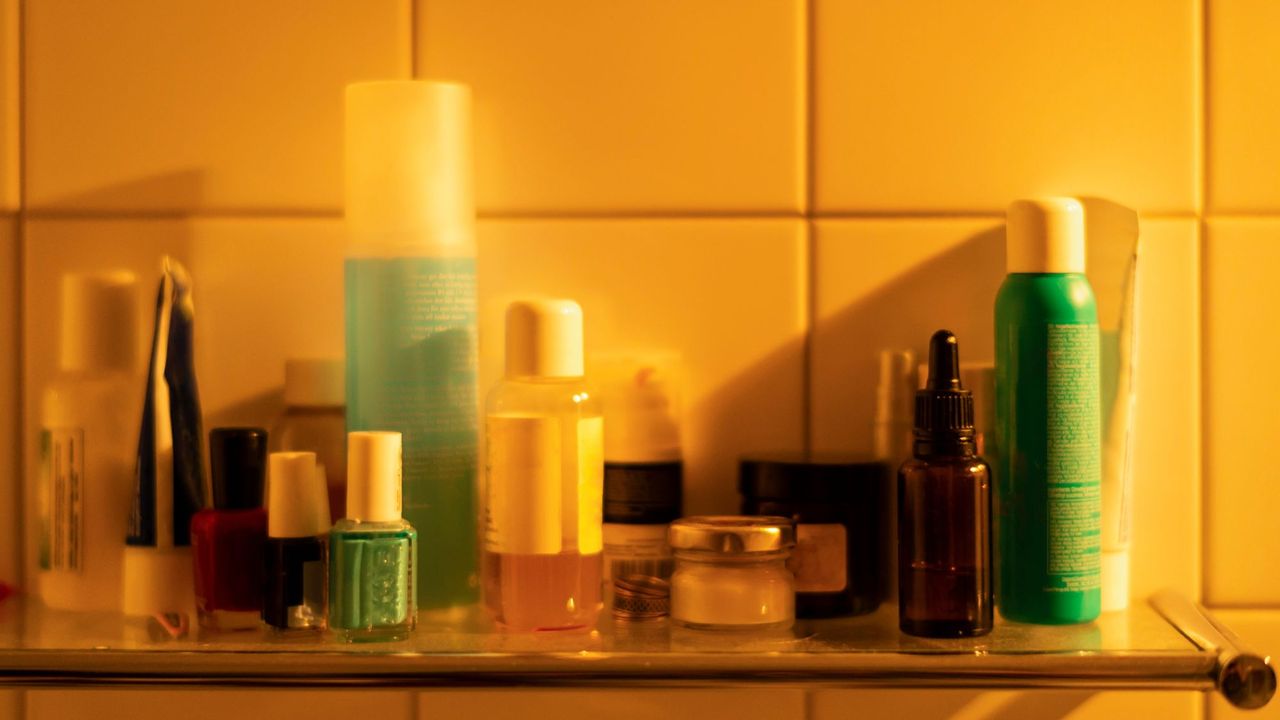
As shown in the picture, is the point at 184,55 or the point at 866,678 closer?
the point at 866,678

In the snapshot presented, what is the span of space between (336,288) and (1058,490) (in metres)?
0.36

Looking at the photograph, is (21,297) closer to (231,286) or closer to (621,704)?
(231,286)

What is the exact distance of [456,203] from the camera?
0.56 meters

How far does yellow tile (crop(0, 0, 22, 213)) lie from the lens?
0.61m

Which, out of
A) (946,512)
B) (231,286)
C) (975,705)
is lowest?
(975,705)

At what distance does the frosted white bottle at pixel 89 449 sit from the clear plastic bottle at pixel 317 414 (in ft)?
0.23

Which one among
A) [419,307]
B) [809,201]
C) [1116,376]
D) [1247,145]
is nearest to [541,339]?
[419,307]

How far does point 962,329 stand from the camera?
612 mm

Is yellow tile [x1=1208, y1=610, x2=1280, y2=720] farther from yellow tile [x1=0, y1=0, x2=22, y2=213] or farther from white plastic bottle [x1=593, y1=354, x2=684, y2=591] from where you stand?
yellow tile [x1=0, y1=0, x2=22, y2=213]

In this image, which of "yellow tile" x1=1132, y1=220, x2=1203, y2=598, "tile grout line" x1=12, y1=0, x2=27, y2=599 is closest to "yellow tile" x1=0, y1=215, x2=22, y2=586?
"tile grout line" x1=12, y1=0, x2=27, y2=599

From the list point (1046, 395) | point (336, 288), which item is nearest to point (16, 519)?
point (336, 288)

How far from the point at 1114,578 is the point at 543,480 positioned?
0.91ft

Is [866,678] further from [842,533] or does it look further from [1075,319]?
[1075,319]

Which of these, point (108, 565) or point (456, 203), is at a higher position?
point (456, 203)
